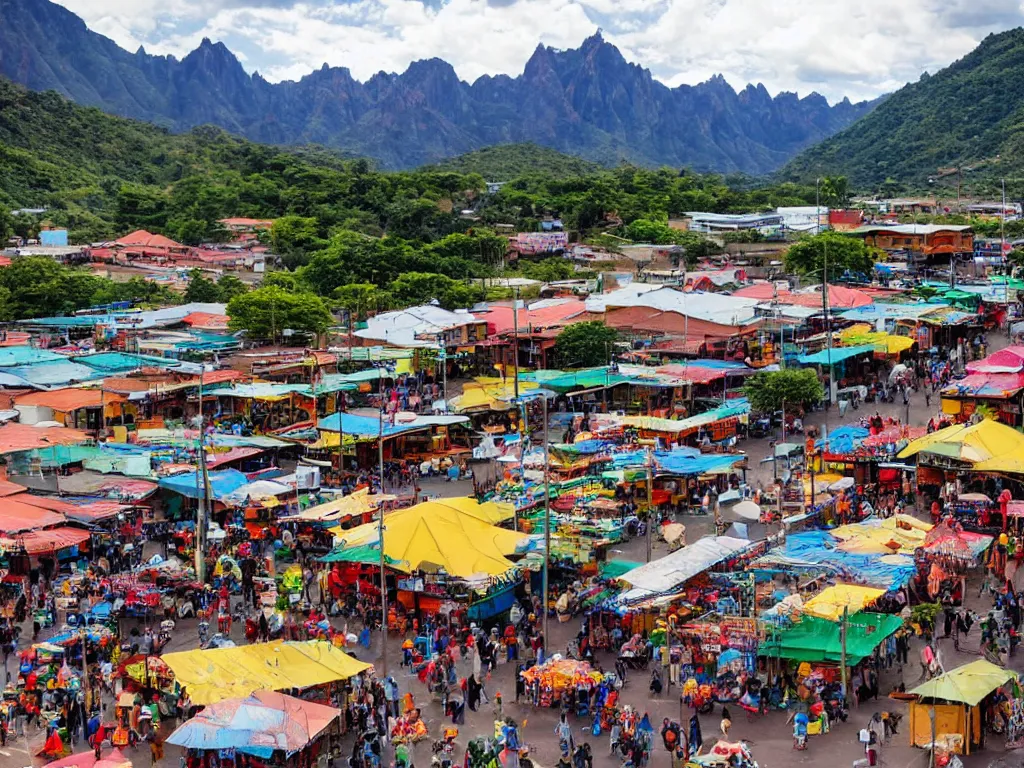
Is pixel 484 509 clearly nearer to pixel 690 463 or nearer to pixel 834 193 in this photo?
pixel 690 463

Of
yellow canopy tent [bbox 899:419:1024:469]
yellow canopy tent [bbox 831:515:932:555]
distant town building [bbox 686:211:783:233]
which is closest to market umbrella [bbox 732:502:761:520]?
yellow canopy tent [bbox 831:515:932:555]

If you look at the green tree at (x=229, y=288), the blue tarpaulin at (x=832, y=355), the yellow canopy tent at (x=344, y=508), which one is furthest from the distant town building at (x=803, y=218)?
the yellow canopy tent at (x=344, y=508)

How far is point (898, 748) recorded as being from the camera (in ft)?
49.0

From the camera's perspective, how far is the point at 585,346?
3884 centimetres

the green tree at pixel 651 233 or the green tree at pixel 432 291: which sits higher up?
the green tree at pixel 651 233

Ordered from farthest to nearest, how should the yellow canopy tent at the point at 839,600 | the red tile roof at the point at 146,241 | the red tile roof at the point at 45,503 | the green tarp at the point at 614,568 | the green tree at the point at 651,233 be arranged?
the green tree at the point at 651,233 → the red tile roof at the point at 146,241 → the red tile roof at the point at 45,503 → the green tarp at the point at 614,568 → the yellow canopy tent at the point at 839,600

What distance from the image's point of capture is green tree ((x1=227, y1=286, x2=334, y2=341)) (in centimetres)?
4331

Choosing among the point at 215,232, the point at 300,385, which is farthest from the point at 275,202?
the point at 300,385

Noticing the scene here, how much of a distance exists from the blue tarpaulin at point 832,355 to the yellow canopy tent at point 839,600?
17959 mm

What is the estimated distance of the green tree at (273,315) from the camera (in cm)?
4331

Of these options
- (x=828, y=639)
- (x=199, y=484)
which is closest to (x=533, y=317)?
(x=199, y=484)

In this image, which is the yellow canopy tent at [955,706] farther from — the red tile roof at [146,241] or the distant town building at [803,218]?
the red tile roof at [146,241]

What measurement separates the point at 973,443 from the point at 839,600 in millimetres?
8463

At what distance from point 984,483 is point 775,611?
9189 mm
